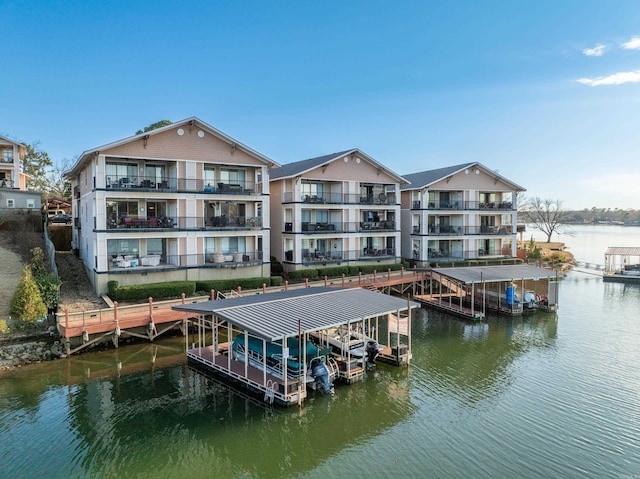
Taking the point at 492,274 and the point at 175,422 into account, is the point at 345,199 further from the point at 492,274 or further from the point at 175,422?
the point at 175,422

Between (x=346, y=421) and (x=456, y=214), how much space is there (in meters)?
33.5

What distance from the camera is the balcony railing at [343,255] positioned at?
120 feet

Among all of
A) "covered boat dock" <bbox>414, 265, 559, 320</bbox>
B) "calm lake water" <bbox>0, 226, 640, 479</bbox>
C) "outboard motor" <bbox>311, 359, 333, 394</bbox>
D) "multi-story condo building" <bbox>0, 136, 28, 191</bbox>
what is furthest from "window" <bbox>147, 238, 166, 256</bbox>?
"multi-story condo building" <bbox>0, 136, 28, 191</bbox>

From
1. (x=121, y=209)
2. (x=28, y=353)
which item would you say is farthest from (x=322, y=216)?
(x=28, y=353)

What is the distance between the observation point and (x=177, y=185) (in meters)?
29.2

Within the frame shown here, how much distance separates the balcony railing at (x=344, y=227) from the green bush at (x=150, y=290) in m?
11.6

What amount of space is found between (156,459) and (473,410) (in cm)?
1063

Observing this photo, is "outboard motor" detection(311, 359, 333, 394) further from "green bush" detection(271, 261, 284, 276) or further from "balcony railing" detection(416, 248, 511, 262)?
"balcony railing" detection(416, 248, 511, 262)

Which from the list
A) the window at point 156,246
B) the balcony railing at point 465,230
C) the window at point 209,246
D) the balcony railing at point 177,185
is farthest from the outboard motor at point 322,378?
the balcony railing at point 465,230

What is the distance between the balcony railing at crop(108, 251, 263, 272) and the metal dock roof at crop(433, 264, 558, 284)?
13.7 metres

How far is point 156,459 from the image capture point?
41.3ft

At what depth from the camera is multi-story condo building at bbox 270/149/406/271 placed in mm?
36375

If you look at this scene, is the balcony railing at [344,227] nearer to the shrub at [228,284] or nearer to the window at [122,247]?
the shrub at [228,284]

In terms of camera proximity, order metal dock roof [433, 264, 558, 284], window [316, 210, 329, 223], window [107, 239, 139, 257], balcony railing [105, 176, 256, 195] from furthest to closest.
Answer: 1. window [316, 210, 329, 223]
2. metal dock roof [433, 264, 558, 284]
3. balcony railing [105, 176, 256, 195]
4. window [107, 239, 139, 257]
